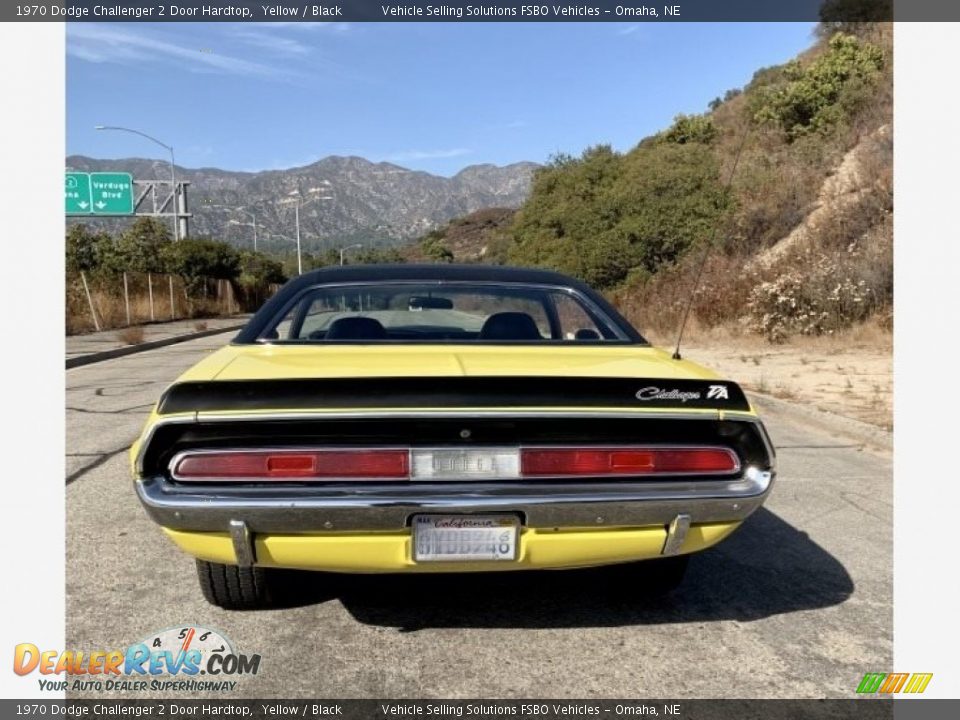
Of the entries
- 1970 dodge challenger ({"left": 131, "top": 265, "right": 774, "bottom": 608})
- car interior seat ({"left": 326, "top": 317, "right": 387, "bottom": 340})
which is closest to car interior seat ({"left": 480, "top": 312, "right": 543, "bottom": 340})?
car interior seat ({"left": 326, "top": 317, "right": 387, "bottom": 340})

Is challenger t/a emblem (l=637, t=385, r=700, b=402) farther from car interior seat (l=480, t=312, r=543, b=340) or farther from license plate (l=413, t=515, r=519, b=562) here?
car interior seat (l=480, t=312, r=543, b=340)

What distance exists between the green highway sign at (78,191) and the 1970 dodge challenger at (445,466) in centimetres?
3594

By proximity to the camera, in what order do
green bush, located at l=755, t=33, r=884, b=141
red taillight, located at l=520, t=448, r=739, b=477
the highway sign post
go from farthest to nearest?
the highway sign post < green bush, located at l=755, t=33, r=884, b=141 < red taillight, located at l=520, t=448, r=739, b=477

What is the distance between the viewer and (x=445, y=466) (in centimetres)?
248

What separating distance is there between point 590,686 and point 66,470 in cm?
445

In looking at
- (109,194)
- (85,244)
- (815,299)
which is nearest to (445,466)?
(815,299)

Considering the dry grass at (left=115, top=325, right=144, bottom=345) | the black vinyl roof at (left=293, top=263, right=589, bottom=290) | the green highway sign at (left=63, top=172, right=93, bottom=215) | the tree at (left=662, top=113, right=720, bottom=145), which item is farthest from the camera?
the tree at (left=662, top=113, right=720, bottom=145)

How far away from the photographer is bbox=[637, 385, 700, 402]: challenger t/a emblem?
2570mm

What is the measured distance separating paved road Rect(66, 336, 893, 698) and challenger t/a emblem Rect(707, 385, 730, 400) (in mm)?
978

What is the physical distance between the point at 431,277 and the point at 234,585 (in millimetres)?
1736

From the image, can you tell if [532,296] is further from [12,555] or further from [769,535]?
[12,555]

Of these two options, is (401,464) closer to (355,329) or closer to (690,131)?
(355,329)

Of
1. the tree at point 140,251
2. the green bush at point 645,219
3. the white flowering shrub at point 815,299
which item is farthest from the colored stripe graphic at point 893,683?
the tree at point 140,251

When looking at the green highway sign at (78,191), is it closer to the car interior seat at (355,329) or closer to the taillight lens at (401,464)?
the car interior seat at (355,329)
